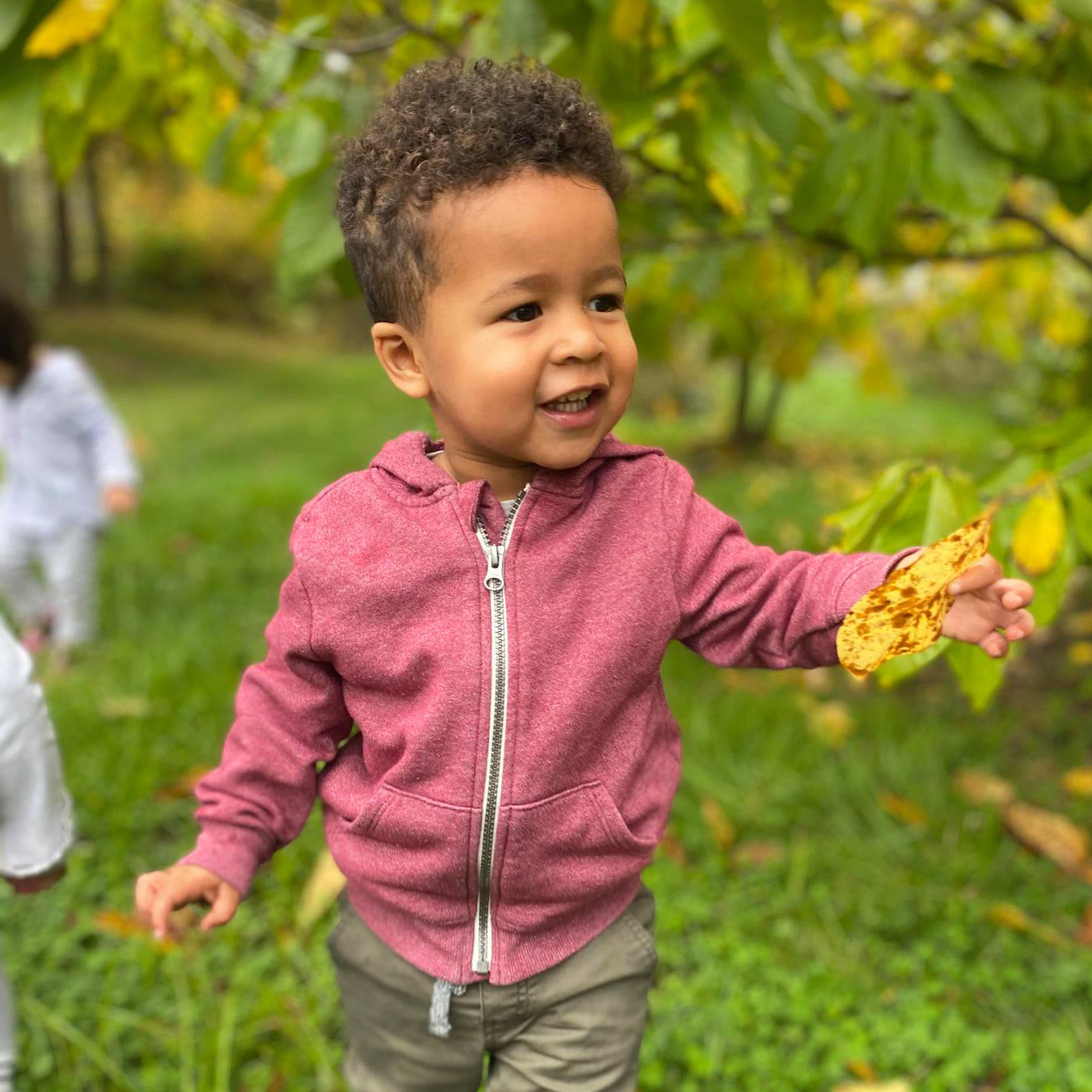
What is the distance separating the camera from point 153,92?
2.32 metres

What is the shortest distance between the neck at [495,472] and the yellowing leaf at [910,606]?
1.36ft

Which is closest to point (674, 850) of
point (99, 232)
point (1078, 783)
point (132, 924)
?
point (1078, 783)

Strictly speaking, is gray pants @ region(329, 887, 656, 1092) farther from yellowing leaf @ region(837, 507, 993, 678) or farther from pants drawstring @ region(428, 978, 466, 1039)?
yellowing leaf @ region(837, 507, 993, 678)

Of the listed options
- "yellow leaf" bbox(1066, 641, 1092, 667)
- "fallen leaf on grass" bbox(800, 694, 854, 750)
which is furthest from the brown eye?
"yellow leaf" bbox(1066, 641, 1092, 667)

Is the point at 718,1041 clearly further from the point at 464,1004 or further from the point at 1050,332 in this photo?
the point at 1050,332

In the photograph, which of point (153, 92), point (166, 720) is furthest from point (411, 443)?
point (166, 720)

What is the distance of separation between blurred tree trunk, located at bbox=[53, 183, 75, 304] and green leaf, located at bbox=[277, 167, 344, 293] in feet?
55.2

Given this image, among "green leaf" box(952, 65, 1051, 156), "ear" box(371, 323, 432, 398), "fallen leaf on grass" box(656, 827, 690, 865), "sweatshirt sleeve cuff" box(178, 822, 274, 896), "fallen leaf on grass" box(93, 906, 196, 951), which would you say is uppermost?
"green leaf" box(952, 65, 1051, 156)

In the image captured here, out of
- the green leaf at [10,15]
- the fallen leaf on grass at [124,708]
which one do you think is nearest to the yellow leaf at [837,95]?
the green leaf at [10,15]

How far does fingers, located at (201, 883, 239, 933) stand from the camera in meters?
1.39

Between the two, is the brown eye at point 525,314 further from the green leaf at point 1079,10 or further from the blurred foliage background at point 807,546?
the green leaf at point 1079,10

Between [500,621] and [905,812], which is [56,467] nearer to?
[905,812]

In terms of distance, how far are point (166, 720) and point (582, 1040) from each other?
222 cm

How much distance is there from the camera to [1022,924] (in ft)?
7.97
